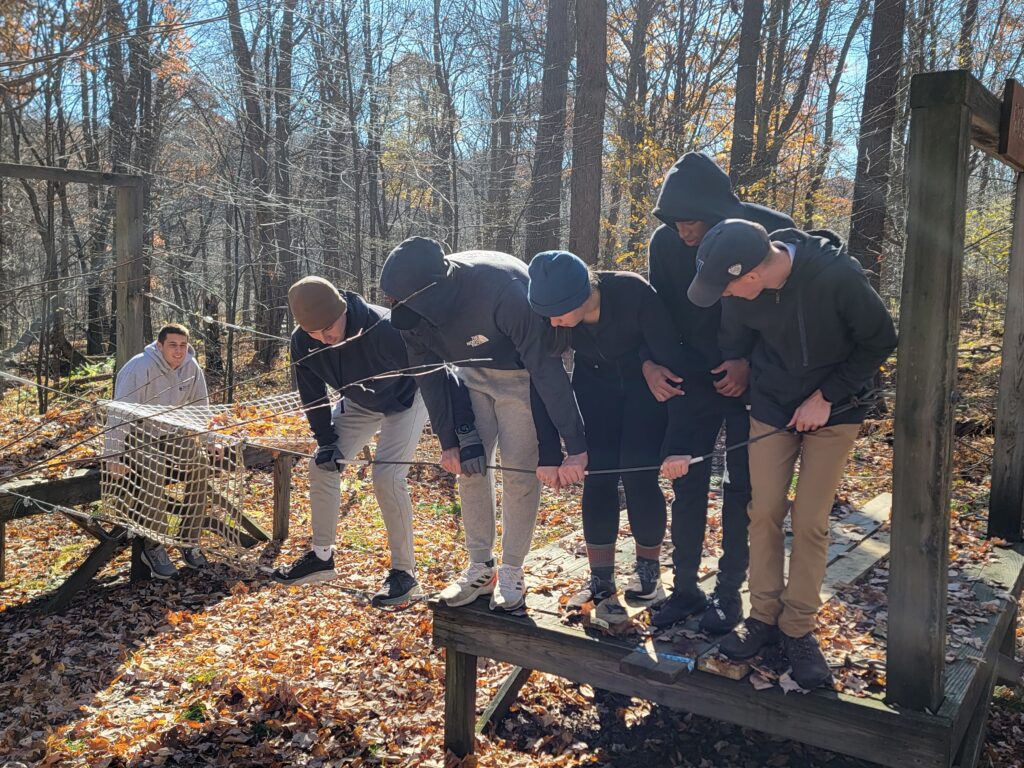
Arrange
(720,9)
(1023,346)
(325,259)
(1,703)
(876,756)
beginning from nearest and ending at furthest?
(876,756), (1,703), (1023,346), (720,9), (325,259)

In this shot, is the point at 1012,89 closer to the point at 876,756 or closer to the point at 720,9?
the point at 876,756

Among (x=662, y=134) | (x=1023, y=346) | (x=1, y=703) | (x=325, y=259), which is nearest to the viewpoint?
(x=1, y=703)

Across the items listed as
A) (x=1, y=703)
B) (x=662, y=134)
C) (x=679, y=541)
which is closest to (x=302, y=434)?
(x=1, y=703)

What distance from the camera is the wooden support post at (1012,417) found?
5047 millimetres

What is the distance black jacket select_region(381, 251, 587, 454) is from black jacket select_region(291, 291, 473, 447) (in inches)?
27.0

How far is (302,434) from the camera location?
6.11 meters

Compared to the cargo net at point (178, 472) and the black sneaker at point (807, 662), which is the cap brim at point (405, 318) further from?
the black sneaker at point (807, 662)

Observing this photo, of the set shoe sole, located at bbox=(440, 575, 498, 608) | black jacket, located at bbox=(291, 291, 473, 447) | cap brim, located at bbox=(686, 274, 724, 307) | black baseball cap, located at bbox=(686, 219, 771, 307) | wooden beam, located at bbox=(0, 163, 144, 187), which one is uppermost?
wooden beam, located at bbox=(0, 163, 144, 187)

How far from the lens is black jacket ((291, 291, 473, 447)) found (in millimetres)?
4590

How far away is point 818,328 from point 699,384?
693mm

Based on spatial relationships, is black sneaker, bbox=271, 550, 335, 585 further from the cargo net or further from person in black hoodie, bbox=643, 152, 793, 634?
person in black hoodie, bbox=643, 152, 793, 634

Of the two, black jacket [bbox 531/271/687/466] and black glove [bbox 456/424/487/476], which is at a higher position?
black jacket [bbox 531/271/687/466]

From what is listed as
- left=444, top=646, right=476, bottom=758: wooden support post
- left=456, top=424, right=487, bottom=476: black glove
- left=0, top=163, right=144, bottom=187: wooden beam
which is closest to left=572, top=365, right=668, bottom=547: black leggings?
left=456, top=424, right=487, bottom=476: black glove

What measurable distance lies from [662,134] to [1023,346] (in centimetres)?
969
